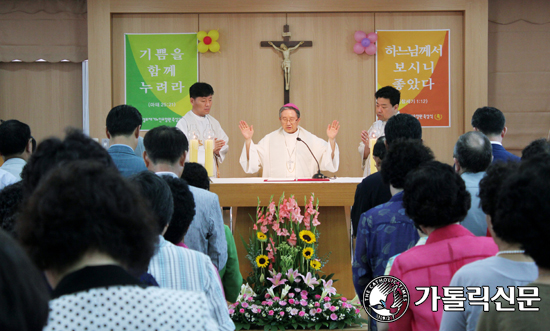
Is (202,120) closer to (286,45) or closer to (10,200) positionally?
(286,45)

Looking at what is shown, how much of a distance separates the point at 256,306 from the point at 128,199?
2.59m

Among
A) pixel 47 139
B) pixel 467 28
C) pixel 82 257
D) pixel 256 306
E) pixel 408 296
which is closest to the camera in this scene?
pixel 82 257

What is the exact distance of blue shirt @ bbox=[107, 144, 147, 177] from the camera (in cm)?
264

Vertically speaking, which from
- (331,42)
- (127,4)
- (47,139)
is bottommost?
(47,139)

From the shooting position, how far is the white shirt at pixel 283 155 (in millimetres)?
5531

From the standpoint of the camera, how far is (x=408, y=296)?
4.81 feet

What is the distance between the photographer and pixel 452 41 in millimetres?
6531

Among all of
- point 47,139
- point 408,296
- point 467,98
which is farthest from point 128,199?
point 467,98

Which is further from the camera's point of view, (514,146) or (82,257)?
(514,146)

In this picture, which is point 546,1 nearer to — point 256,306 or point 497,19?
point 497,19

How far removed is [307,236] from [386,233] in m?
1.58

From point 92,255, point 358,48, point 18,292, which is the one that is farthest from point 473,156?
point 358,48

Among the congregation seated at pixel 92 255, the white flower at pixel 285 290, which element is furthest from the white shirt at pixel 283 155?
the congregation seated at pixel 92 255

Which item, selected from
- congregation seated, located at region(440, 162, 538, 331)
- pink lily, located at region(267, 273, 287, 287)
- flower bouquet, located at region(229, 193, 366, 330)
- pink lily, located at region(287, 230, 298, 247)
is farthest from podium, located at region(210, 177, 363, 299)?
congregation seated, located at region(440, 162, 538, 331)
